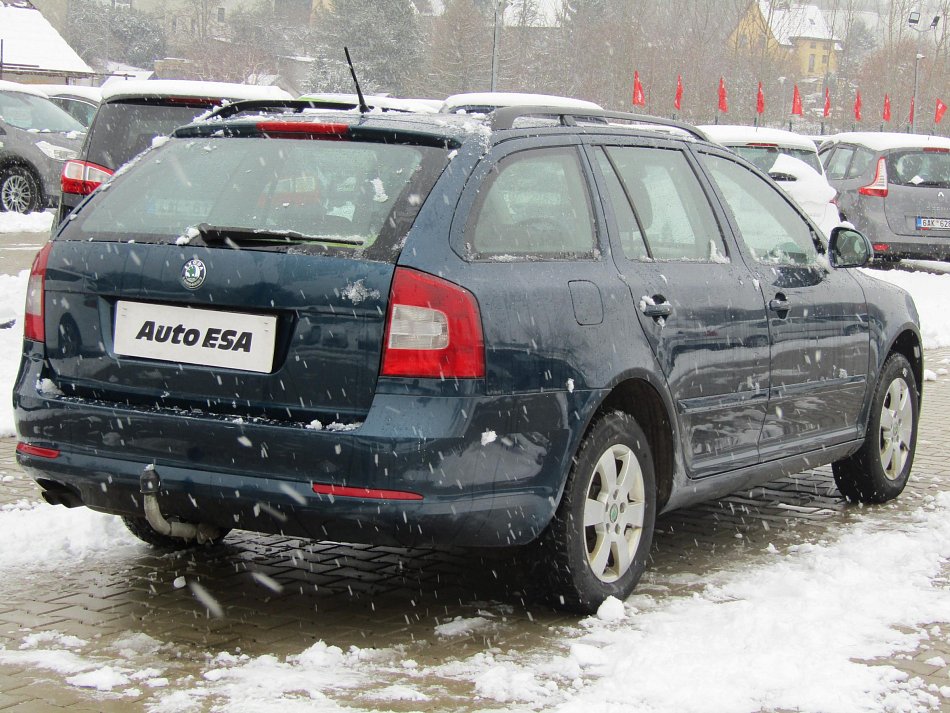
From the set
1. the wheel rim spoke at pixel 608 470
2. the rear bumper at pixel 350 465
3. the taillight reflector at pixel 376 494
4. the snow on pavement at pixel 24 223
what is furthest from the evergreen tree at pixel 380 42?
the taillight reflector at pixel 376 494

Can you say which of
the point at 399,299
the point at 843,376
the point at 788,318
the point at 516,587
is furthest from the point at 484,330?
the point at 843,376

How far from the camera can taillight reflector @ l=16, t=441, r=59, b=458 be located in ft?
15.0

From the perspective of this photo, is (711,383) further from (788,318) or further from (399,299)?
(399,299)

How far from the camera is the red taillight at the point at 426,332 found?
13.5 feet

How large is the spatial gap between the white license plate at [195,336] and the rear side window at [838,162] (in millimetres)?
17447

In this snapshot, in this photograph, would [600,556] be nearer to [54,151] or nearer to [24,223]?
[24,223]

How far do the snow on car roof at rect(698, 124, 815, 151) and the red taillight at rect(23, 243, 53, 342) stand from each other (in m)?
13.5

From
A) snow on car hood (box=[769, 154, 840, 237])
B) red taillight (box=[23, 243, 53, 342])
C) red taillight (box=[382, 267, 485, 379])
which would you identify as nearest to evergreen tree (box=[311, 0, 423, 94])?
snow on car hood (box=[769, 154, 840, 237])

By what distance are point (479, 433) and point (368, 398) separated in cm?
34

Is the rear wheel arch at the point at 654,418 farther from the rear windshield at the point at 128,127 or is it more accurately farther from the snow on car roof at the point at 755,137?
the snow on car roof at the point at 755,137

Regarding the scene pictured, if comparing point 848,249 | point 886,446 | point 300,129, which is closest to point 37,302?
point 300,129

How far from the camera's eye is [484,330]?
4230mm

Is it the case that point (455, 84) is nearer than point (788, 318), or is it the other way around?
point (788, 318)

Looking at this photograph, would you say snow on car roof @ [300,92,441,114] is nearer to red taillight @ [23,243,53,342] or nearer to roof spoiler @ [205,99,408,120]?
roof spoiler @ [205,99,408,120]
